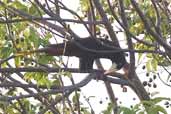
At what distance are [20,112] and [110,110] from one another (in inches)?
39.9

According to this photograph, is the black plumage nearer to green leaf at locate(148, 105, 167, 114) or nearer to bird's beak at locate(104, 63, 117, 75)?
bird's beak at locate(104, 63, 117, 75)

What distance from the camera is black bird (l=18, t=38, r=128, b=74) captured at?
2.46 meters

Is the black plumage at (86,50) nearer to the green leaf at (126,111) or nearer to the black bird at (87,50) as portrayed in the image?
the black bird at (87,50)

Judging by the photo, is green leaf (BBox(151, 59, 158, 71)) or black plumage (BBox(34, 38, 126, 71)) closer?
black plumage (BBox(34, 38, 126, 71))

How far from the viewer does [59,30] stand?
8.55 feet

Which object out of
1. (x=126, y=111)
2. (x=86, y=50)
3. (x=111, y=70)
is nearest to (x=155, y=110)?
(x=126, y=111)

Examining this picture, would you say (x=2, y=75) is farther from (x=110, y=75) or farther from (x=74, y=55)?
(x=110, y=75)

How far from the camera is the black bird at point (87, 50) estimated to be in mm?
2457

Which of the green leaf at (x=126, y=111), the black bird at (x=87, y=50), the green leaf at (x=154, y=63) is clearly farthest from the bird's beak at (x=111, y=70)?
the green leaf at (x=126, y=111)

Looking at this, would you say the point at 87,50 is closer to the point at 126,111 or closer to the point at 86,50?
the point at 86,50

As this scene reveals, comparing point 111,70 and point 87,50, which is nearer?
point 87,50

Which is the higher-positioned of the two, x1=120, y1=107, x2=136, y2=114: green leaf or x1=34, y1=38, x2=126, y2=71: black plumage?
x1=34, y1=38, x2=126, y2=71: black plumage

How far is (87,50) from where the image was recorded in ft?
8.00

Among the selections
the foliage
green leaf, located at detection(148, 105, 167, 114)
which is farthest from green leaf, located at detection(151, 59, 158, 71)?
green leaf, located at detection(148, 105, 167, 114)
